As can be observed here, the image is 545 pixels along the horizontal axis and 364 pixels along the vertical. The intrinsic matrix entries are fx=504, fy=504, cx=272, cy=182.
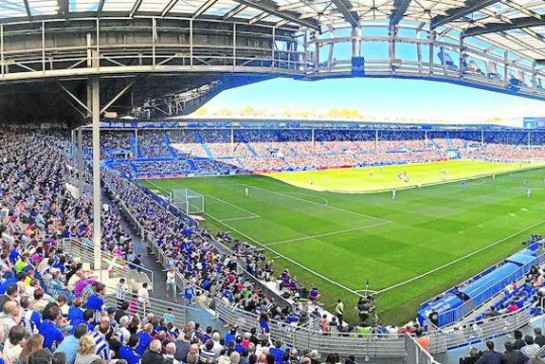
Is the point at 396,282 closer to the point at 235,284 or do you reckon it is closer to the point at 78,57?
the point at 235,284

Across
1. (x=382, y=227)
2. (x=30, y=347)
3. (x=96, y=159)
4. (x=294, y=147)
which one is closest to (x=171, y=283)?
(x=96, y=159)

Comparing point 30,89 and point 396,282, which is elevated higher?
point 30,89

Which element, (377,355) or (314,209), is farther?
(314,209)

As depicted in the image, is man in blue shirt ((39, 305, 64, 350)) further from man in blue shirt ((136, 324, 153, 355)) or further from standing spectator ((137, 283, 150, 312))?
standing spectator ((137, 283, 150, 312))

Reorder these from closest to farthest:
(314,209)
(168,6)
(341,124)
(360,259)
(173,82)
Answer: (168,6) → (173,82) → (360,259) → (314,209) → (341,124)

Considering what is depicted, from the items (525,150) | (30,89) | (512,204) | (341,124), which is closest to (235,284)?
(30,89)

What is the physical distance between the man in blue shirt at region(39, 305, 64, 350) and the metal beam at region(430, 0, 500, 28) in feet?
31.4

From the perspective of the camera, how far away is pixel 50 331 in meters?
5.45

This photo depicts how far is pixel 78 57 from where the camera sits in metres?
13.5

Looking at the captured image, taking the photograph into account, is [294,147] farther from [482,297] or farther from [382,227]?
[482,297]

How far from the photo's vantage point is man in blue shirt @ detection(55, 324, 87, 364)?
16.3ft

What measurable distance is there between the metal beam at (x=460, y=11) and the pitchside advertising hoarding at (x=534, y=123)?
3853 inches

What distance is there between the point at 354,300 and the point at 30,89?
13.2m

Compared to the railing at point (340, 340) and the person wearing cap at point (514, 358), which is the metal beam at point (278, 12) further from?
the person wearing cap at point (514, 358)
